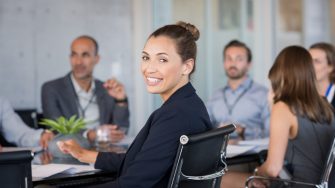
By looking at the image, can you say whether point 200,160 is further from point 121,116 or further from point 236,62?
point 236,62

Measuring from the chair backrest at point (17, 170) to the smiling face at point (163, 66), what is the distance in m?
0.61

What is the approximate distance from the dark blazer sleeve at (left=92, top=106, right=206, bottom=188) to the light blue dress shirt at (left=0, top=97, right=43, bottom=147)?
1.67 m

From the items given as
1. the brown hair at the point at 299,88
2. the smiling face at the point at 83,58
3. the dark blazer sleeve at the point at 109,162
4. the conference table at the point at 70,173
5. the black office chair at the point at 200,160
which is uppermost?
the smiling face at the point at 83,58

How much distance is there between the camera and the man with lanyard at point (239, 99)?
452cm

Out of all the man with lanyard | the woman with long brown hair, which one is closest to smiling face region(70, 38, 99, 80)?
the man with lanyard

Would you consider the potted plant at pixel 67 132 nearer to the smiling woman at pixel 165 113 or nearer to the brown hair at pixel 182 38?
the smiling woman at pixel 165 113

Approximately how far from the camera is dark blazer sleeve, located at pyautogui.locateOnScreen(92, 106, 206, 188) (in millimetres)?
1866

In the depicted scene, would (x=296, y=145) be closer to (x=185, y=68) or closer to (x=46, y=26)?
(x=185, y=68)

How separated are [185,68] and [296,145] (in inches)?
45.0

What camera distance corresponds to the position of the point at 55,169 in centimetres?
238

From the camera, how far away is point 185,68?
2090 millimetres

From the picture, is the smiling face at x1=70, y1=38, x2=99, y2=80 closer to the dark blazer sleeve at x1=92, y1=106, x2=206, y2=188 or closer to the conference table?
the conference table

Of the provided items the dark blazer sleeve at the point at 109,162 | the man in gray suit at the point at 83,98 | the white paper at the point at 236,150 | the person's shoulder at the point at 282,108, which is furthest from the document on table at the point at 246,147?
the man in gray suit at the point at 83,98

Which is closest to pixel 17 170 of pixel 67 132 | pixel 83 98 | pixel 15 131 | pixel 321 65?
pixel 67 132
